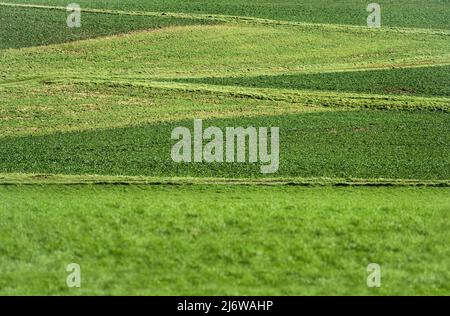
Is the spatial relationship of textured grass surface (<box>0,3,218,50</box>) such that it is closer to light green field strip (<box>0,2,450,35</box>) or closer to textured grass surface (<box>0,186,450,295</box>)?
light green field strip (<box>0,2,450,35</box>)

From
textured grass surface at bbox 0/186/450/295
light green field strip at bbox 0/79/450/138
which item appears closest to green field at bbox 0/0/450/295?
textured grass surface at bbox 0/186/450/295

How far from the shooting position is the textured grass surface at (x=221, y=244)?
2480 centimetres

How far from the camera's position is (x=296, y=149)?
4284 cm

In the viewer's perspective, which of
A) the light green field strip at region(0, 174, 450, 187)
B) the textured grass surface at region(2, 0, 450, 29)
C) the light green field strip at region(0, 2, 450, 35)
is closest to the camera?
the light green field strip at region(0, 174, 450, 187)

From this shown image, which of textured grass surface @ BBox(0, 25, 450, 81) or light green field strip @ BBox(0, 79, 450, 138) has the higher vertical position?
textured grass surface @ BBox(0, 25, 450, 81)

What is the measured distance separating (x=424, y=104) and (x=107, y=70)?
86.0 feet

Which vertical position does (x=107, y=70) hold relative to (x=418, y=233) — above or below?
above

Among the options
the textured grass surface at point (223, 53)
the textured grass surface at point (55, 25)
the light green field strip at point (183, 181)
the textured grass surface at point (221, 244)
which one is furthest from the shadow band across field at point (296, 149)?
the textured grass surface at point (55, 25)

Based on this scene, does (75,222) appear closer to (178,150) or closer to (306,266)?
(306,266)

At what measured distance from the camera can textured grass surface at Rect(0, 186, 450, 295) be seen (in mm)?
24797

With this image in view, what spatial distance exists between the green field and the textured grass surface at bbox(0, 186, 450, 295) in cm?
9

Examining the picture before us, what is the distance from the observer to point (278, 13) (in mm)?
77000
